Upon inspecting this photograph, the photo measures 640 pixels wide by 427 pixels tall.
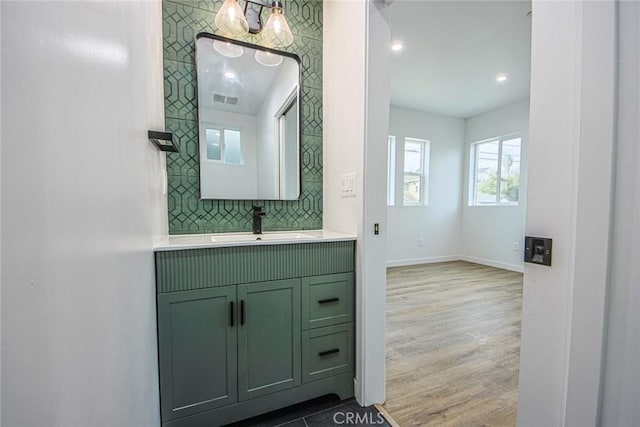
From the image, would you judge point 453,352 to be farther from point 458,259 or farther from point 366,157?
point 458,259

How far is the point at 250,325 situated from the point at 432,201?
440cm

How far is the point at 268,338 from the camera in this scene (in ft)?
4.52

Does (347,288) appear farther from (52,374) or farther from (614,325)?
(52,374)

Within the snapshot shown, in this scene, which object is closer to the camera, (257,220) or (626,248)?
(626,248)

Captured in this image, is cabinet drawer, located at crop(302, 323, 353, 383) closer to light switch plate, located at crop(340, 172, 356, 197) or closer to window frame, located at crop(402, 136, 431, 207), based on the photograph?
light switch plate, located at crop(340, 172, 356, 197)

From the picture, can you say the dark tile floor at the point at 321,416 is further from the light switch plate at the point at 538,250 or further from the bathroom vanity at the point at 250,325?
the light switch plate at the point at 538,250

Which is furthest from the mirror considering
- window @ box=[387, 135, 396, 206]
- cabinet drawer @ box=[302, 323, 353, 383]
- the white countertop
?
window @ box=[387, 135, 396, 206]

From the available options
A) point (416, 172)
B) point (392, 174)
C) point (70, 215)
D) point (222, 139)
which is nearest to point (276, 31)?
point (222, 139)

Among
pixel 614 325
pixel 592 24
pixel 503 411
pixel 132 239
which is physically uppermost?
pixel 592 24

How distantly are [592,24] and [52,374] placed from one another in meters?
1.26

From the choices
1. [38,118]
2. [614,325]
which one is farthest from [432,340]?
[38,118]

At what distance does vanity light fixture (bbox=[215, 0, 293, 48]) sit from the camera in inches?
61.0

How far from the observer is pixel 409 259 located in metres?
4.79

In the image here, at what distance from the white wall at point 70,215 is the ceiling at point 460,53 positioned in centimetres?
190
